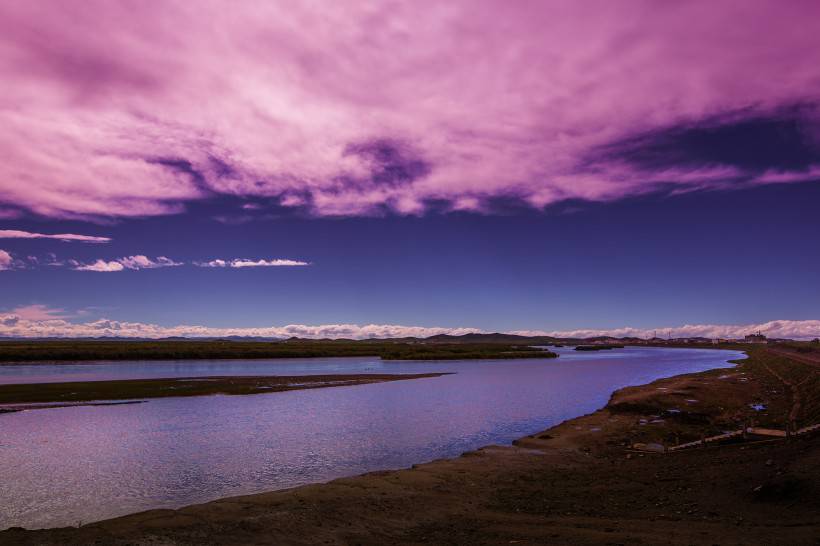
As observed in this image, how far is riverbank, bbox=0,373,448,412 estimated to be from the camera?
4612 centimetres

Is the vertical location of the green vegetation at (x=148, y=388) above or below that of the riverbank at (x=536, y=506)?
below

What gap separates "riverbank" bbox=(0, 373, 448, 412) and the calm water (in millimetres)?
4520

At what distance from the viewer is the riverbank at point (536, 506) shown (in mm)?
13500

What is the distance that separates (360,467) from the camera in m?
24.0

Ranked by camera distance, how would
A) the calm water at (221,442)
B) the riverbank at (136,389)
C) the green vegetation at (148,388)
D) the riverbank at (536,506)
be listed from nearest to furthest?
the riverbank at (536,506) → the calm water at (221,442) → the riverbank at (136,389) → the green vegetation at (148,388)

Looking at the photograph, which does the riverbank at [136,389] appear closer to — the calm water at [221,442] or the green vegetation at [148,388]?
the green vegetation at [148,388]

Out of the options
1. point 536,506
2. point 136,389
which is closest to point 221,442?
point 536,506

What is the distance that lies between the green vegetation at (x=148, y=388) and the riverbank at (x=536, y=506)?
39058 mm

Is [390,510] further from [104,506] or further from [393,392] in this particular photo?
[393,392]

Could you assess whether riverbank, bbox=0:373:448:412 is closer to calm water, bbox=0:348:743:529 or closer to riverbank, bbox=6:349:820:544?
calm water, bbox=0:348:743:529

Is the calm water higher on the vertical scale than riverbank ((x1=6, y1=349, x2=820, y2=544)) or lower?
lower

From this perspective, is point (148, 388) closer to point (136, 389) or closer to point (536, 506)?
point (136, 389)

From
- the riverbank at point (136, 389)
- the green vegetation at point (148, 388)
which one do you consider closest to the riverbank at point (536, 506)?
the riverbank at point (136, 389)


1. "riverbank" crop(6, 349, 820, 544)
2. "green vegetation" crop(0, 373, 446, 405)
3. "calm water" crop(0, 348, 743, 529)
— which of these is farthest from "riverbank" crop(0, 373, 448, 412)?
"riverbank" crop(6, 349, 820, 544)
